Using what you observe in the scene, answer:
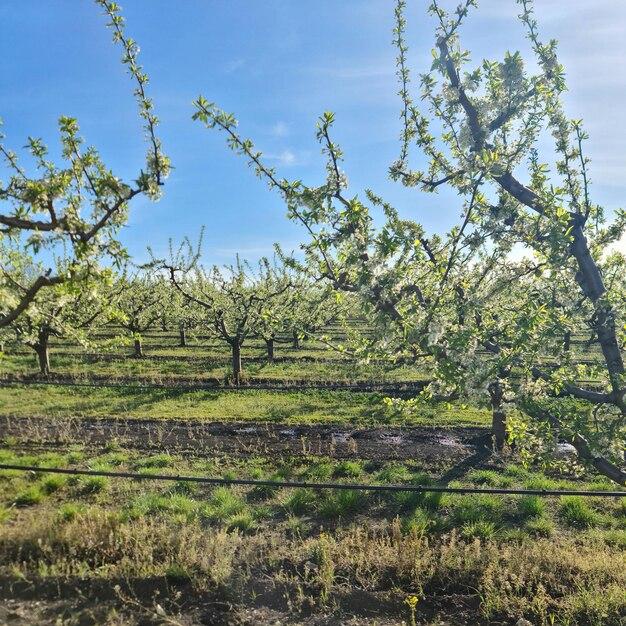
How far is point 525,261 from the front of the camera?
19.6 feet

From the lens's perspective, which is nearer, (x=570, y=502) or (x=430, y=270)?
(x=430, y=270)

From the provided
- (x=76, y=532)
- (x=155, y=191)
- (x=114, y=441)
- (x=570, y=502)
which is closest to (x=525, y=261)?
(x=155, y=191)

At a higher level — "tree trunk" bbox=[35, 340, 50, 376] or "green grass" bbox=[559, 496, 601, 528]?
"tree trunk" bbox=[35, 340, 50, 376]

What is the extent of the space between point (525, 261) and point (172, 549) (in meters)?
5.67

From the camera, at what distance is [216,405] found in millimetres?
17438

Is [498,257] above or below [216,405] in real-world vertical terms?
above

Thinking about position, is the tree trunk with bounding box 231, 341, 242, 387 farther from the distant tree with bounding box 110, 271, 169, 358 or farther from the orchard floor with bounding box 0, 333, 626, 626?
the distant tree with bounding box 110, 271, 169, 358

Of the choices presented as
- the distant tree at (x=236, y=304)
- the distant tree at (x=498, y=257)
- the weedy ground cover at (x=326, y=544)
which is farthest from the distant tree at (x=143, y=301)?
the distant tree at (x=498, y=257)

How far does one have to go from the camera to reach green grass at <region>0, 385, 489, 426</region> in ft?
51.7

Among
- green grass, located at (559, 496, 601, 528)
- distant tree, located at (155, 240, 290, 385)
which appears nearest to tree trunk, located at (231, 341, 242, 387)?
distant tree, located at (155, 240, 290, 385)

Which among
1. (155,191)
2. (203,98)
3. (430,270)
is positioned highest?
(203,98)

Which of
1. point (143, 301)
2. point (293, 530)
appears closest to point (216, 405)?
point (293, 530)

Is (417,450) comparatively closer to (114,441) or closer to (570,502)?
(570,502)

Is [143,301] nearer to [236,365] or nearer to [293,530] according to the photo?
[236,365]
